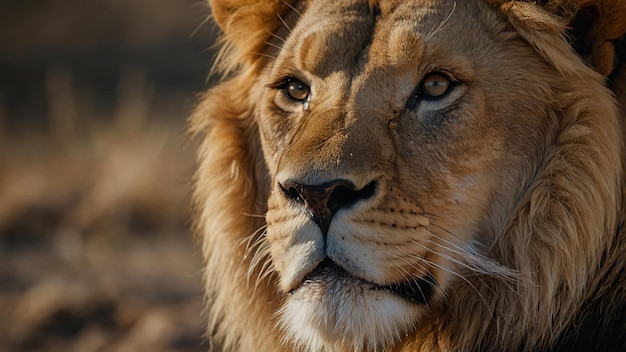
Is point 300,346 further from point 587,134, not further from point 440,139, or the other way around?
point 587,134

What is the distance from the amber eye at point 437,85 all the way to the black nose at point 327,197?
510 millimetres

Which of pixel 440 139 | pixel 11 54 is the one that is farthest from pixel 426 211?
pixel 11 54

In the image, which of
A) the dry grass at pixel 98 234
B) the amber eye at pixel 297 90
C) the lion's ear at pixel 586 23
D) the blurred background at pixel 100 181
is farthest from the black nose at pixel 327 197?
the blurred background at pixel 100 181

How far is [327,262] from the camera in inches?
126

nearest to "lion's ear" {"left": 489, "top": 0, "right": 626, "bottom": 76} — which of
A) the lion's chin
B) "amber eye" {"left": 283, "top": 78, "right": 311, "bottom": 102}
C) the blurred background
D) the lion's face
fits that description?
the lion's face

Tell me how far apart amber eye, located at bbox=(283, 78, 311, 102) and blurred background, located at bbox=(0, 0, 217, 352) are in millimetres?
976

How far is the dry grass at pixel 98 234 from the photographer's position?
554cm

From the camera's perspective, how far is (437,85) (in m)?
3.52

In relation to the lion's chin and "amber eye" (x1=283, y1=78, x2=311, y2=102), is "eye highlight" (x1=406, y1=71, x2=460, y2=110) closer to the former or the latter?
"amber eye" (x1=283, y1=78, x2=311, y2=102)

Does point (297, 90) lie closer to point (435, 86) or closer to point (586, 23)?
point (435, 86)

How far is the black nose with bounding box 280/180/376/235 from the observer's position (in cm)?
312

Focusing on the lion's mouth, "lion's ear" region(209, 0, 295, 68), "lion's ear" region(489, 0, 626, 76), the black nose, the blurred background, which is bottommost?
the blurred background

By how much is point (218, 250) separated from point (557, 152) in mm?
1477

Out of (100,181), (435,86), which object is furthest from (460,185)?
(100,181)
